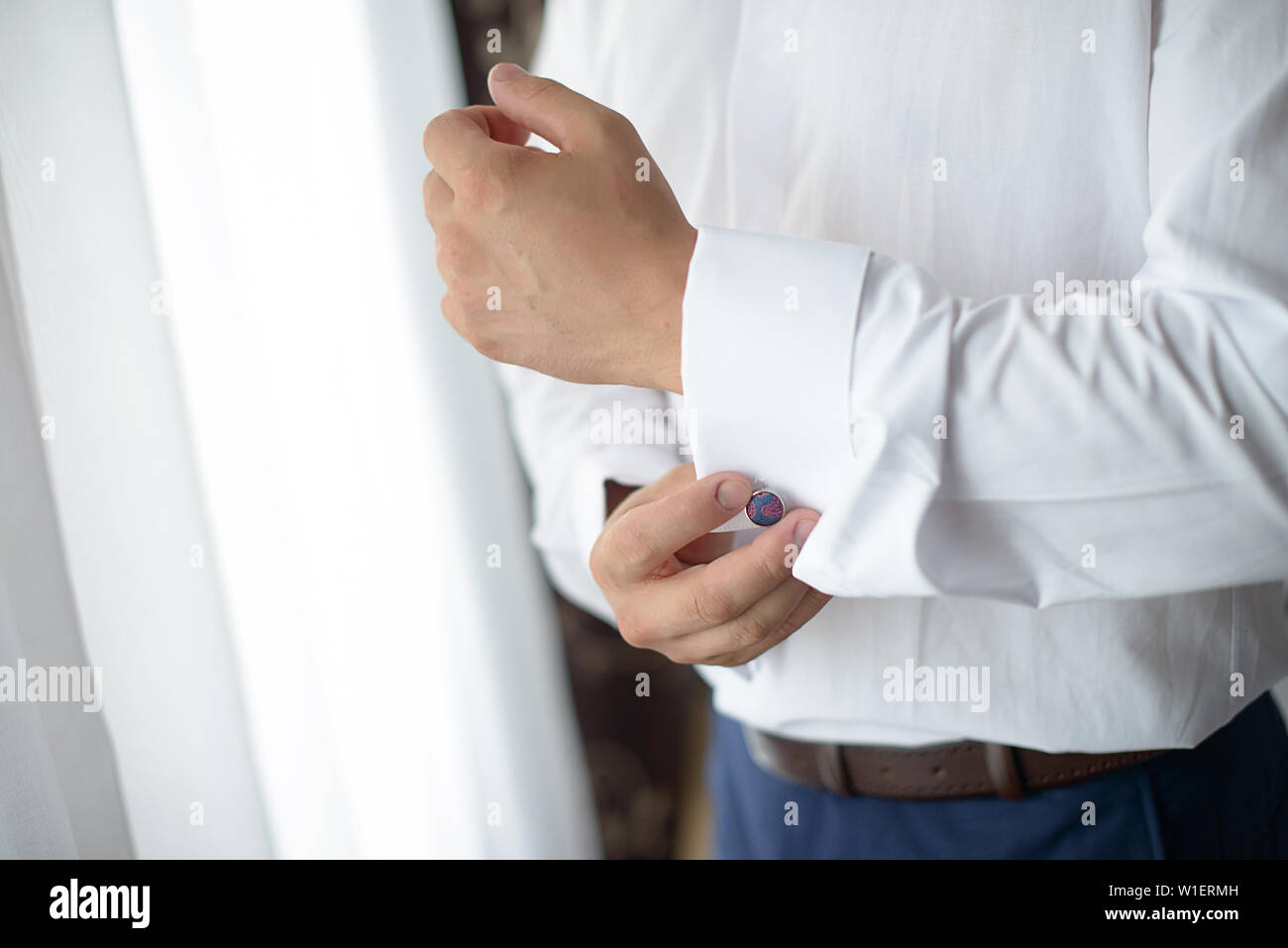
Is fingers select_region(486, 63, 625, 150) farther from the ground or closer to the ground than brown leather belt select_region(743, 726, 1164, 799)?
farther from the ground

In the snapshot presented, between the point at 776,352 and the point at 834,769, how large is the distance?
287mm

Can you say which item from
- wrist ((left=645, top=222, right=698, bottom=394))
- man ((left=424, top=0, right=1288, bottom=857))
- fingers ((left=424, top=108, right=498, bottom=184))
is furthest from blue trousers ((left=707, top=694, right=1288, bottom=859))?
fingers ((left=424, top=108, right=498, bottom=184))

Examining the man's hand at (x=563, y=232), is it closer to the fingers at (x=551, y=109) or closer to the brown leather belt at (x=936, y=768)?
the fingers at (x=551, y=109)

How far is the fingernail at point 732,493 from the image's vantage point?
1.05ft

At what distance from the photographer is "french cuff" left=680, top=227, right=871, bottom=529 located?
0.99ft

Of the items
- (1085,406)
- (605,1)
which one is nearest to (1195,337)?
(1085,406)

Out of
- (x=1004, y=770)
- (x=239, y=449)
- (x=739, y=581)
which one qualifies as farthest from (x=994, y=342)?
(x=239, y=449)

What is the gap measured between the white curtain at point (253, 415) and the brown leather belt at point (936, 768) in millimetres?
306

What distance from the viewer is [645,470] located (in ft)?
1.62

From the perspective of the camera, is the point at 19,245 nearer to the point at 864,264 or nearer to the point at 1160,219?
the point at 864,264

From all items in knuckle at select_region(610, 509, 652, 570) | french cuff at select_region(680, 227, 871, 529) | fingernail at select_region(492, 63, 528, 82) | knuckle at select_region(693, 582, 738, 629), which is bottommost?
knuckle at select_region(693, 582, 738, 629)

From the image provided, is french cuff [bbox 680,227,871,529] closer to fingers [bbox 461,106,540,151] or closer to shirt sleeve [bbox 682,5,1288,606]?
shirt sleeve [bbox 682,5,1288,606]

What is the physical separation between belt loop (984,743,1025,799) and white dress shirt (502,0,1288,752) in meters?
0.02

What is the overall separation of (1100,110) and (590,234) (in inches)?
9.5
